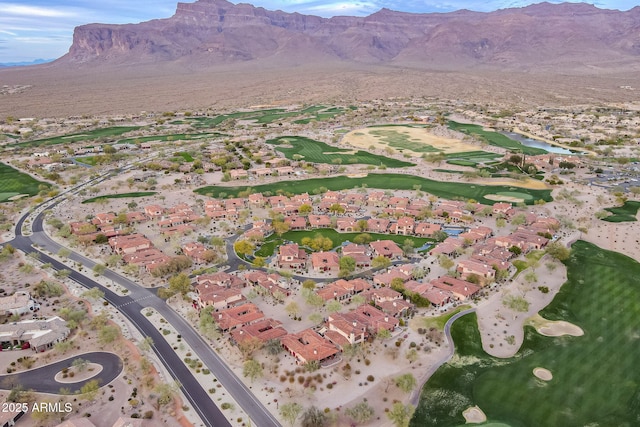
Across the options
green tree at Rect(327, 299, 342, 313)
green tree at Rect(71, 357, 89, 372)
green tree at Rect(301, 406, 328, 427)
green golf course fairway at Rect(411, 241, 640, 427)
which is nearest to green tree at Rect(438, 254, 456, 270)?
green golf course fairway at Rect(411, 241, 640, 427)

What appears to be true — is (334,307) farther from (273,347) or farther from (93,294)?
(93,294)

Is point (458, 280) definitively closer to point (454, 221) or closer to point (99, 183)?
point (454, 221)

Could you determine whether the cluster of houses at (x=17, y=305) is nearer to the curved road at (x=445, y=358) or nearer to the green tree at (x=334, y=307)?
the green tree at (x=334, y=307)

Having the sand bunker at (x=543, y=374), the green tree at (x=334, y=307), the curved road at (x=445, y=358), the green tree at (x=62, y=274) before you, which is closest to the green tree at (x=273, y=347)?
the green tree at (x=334, y=307)

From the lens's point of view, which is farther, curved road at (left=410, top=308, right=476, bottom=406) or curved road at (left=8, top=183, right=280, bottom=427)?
curved road at (left=410, top=308, right=476, bottom=406)

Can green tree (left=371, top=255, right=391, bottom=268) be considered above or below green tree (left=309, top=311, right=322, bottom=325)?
above

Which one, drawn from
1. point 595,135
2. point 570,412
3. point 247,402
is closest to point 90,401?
point 247,402

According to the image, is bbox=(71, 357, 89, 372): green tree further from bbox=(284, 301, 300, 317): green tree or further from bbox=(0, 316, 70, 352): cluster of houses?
bbox=(284, 301, 300, 317): green tree
